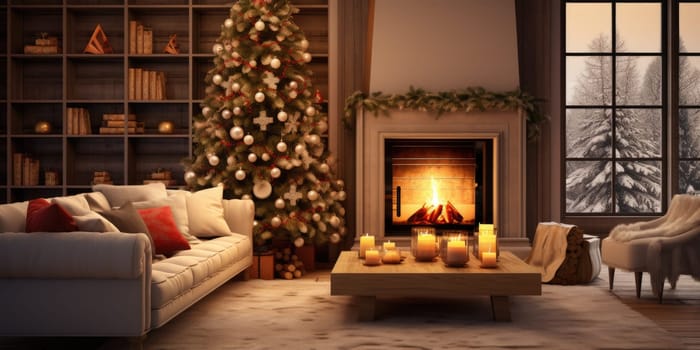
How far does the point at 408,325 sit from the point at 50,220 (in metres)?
2.04

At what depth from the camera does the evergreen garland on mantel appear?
22.1ft

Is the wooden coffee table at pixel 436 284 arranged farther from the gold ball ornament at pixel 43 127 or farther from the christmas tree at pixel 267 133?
the gold ball ornament at pixel 43 127

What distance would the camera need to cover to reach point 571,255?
598cm

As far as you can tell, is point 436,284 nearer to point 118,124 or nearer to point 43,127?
point 118,124

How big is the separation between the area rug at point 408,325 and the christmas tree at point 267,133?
1191mm

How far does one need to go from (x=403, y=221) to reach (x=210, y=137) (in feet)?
6.33

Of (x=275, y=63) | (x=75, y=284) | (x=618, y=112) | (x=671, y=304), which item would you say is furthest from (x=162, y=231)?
(x=618, y=112)

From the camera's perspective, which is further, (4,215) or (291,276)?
(291,276)

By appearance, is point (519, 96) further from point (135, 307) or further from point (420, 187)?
point (135, 307)

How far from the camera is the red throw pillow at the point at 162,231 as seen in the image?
15.3ft

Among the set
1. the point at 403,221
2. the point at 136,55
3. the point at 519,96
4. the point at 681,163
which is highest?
the point at 136,55

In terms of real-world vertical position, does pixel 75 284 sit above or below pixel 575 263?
above

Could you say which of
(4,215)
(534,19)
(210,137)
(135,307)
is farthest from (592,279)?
(4,215)

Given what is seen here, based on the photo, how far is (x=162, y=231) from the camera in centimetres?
471
